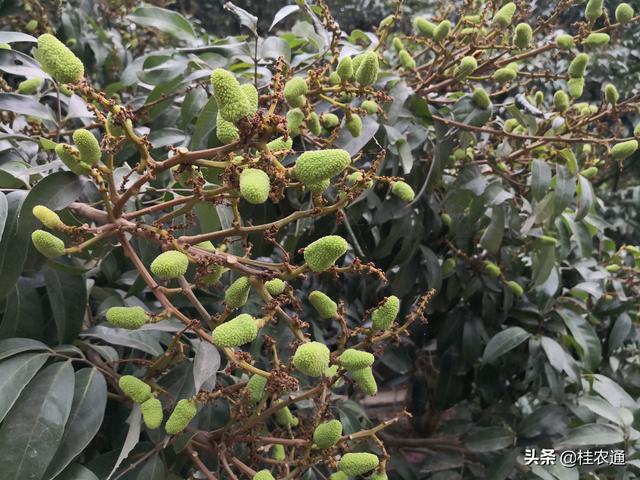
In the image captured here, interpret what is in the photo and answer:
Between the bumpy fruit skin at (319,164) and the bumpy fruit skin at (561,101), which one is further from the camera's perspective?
the bumpy fruit skin at (561,101)

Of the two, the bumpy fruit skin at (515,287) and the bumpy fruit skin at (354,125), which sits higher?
the bumpy fruit skin at (354,125)

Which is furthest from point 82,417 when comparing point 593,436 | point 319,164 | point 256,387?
point 593,436

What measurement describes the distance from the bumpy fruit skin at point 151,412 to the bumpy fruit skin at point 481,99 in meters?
0.71

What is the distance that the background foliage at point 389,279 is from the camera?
0.63 m

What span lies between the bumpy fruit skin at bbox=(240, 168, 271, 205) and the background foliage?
21 cm

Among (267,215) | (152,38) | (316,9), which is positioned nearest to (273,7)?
(152,38)

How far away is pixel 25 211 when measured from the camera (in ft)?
1.98

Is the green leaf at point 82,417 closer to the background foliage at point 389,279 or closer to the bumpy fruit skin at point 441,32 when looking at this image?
the background foliage at point 389,279

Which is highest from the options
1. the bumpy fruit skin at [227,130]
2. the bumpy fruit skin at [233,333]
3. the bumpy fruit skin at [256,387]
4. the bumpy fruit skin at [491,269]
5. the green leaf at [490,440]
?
the bumpy fruit skin at [227,130]

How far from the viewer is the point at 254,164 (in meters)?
0.48

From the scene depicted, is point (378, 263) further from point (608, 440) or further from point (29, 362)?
point (29, 362)

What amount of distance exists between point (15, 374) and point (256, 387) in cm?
24

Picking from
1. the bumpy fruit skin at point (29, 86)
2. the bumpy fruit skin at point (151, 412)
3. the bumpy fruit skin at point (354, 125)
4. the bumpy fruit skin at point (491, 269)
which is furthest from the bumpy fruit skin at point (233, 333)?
the bumpy fruit skin at point (491, 269)

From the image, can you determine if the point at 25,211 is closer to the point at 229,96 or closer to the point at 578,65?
the point at 229,96
